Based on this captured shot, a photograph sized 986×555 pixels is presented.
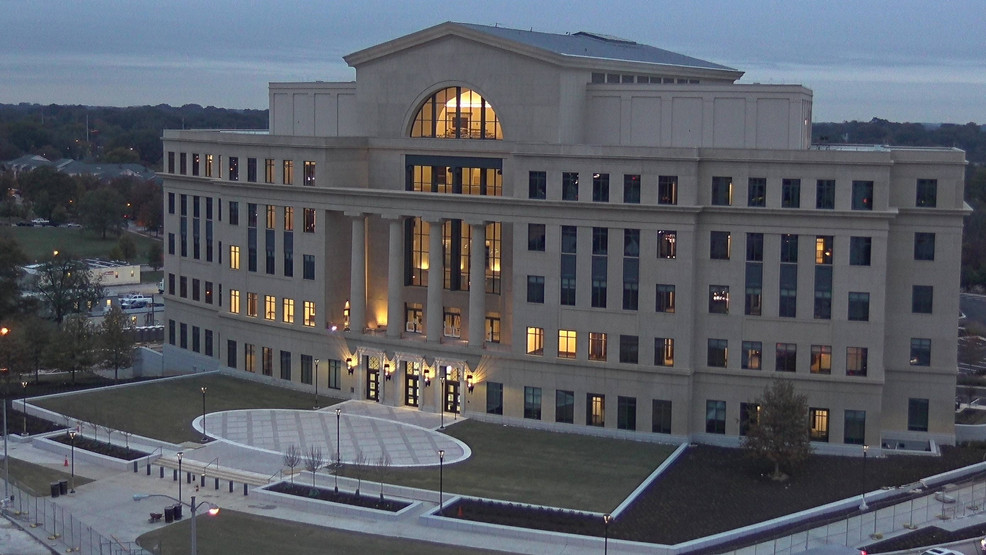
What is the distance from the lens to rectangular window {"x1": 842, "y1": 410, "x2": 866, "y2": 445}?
72.4m

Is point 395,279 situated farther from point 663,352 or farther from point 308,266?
point 663,352

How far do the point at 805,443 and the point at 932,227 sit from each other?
52.7 feet

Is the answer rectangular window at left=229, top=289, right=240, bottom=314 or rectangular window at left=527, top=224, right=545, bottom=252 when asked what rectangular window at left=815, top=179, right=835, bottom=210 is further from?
rectangular window at left=229, top=289, right=240, bottom=314

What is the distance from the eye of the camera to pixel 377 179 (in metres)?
86.9

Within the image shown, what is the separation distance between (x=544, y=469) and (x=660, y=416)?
33.2 feet

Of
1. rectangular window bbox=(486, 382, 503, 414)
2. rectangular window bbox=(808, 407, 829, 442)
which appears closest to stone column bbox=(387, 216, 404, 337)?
rectangular window bbox=(486, 382, 503, 414)

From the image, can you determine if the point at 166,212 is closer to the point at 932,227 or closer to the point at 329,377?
the point at 329,377

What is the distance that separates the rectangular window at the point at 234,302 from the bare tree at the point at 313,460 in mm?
24109

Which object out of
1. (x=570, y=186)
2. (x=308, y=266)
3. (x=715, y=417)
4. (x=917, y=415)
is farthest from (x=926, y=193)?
(x=308, y=266)

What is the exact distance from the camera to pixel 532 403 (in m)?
78.6

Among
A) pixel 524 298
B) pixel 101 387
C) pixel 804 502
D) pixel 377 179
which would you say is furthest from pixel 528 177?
pixel 101 387

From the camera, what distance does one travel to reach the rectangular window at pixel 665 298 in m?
75.0

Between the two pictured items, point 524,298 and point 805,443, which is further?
point 524,298

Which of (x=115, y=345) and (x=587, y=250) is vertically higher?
(x=587, y=250)
